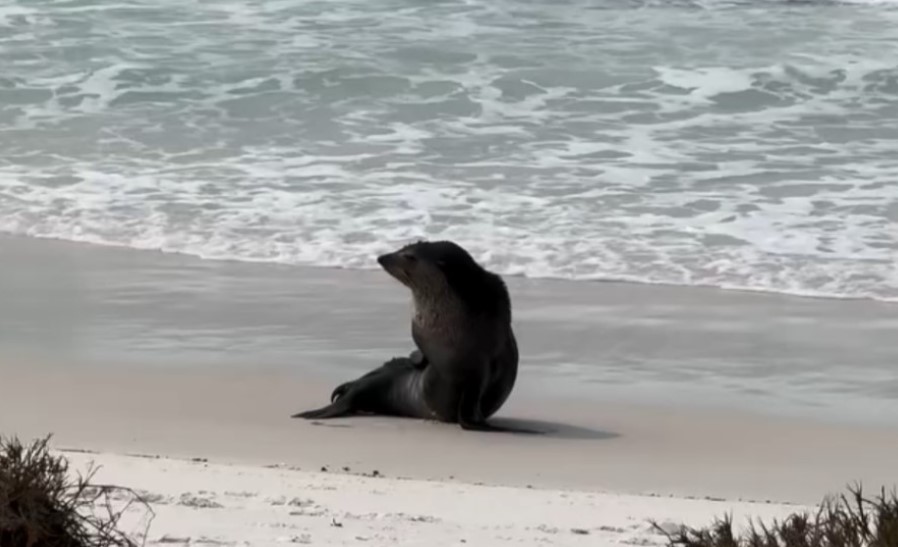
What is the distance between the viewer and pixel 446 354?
260 inches

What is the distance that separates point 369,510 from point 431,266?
209 cm

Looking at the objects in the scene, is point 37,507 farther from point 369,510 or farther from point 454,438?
point 454,438

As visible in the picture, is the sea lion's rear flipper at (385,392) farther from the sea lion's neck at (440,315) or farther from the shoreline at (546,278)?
the shoreline at (546,278)

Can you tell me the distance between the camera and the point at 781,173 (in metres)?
11.5

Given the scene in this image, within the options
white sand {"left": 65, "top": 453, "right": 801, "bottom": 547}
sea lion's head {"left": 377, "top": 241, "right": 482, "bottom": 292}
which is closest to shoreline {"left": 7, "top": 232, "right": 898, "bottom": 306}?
sea lion's head {"left": 377, "top": 241, "right": 482, "bottom": 292}

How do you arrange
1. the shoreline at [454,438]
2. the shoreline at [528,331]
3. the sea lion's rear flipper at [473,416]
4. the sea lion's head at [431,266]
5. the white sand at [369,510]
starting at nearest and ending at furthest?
1. the white sand at [369,510]
2. the shoreline at [454,438]
3. the sea lion's rear flipper at [473,416]
4. the sea lion's head at [431,266]
5. the shoreline at [528,331]

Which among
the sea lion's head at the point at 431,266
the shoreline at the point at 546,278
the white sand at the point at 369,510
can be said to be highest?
the sea lion's head at the point at 431,266

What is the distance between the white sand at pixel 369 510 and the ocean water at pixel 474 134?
12.6ft

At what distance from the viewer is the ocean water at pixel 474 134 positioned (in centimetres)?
963

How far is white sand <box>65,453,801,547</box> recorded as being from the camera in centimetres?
428

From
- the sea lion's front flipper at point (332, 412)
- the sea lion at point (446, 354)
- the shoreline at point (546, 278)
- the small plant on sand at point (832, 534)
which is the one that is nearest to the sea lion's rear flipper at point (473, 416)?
the sea lion at point (446, 354)

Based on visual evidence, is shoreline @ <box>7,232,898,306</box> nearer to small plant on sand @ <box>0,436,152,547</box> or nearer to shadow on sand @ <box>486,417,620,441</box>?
shadow on sand @ <box>486,417,620,441</box>

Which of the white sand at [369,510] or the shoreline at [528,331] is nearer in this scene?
the white sand at [369,510]

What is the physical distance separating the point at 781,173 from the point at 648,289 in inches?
120
